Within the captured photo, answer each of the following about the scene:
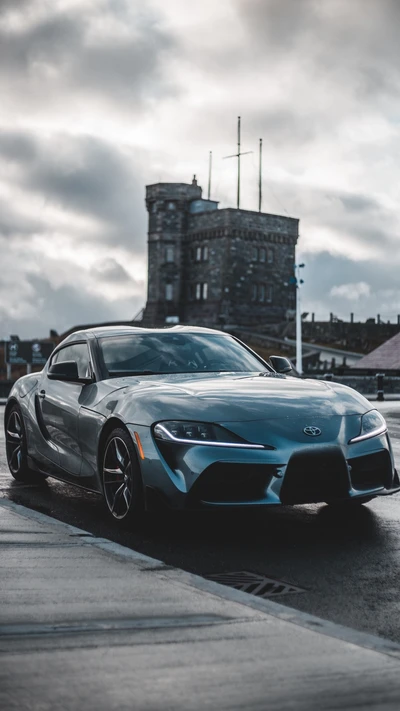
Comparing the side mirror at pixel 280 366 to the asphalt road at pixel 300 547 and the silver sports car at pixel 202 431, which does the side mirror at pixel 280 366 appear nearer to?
the silver sports car at pixel 202 431

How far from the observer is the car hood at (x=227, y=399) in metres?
6.57

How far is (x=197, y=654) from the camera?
373 cm

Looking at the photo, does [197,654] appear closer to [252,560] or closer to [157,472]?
[252,560]

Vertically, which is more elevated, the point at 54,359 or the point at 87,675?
the point at 54,359

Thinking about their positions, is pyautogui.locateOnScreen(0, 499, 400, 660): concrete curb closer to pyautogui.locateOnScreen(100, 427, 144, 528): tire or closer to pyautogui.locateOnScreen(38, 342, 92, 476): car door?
pyautogui.locateOnScreen(100, 427, 144, 528): tire

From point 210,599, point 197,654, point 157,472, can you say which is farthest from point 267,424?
point 197,654

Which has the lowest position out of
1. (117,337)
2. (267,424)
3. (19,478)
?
(19,478)

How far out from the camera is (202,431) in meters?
6.44

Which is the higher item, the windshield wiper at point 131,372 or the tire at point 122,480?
the windshield wiper at point 131,372

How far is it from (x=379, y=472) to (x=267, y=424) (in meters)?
0.93

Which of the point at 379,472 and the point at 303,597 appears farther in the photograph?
the point at 379,472

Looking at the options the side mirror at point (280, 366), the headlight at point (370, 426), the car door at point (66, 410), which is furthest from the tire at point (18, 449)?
the headlight at point (370, 426)

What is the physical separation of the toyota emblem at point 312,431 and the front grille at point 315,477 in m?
0.10

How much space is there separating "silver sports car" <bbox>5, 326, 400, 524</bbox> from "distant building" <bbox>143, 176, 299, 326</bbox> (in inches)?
3829
